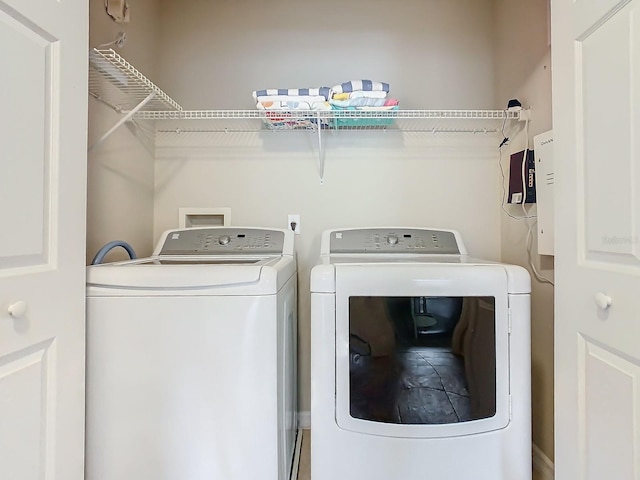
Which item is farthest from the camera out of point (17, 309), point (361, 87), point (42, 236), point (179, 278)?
point (361, 87)

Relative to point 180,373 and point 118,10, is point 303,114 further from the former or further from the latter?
point 180,373

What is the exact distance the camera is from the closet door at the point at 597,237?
781 mm

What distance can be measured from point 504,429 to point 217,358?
36.1 inches

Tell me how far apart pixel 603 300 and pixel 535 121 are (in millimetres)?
1129

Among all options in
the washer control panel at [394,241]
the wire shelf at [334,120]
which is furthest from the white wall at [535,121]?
the washer control panel at [394,241]

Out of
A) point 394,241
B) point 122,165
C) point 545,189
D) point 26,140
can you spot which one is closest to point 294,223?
point 394,241

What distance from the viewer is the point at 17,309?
2.69ft

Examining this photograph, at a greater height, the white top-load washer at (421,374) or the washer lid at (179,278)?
the washer lid at (179,278)

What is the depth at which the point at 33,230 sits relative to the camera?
89cm

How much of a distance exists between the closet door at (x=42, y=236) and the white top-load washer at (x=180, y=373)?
7cm

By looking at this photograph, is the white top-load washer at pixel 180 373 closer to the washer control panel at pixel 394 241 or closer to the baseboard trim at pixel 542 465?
the washer control panel at pixel 394 241

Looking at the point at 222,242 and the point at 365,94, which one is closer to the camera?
the point at 365,94

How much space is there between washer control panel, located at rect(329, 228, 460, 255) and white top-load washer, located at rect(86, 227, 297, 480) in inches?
29.5

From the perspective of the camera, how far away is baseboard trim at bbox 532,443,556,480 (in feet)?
5.11
